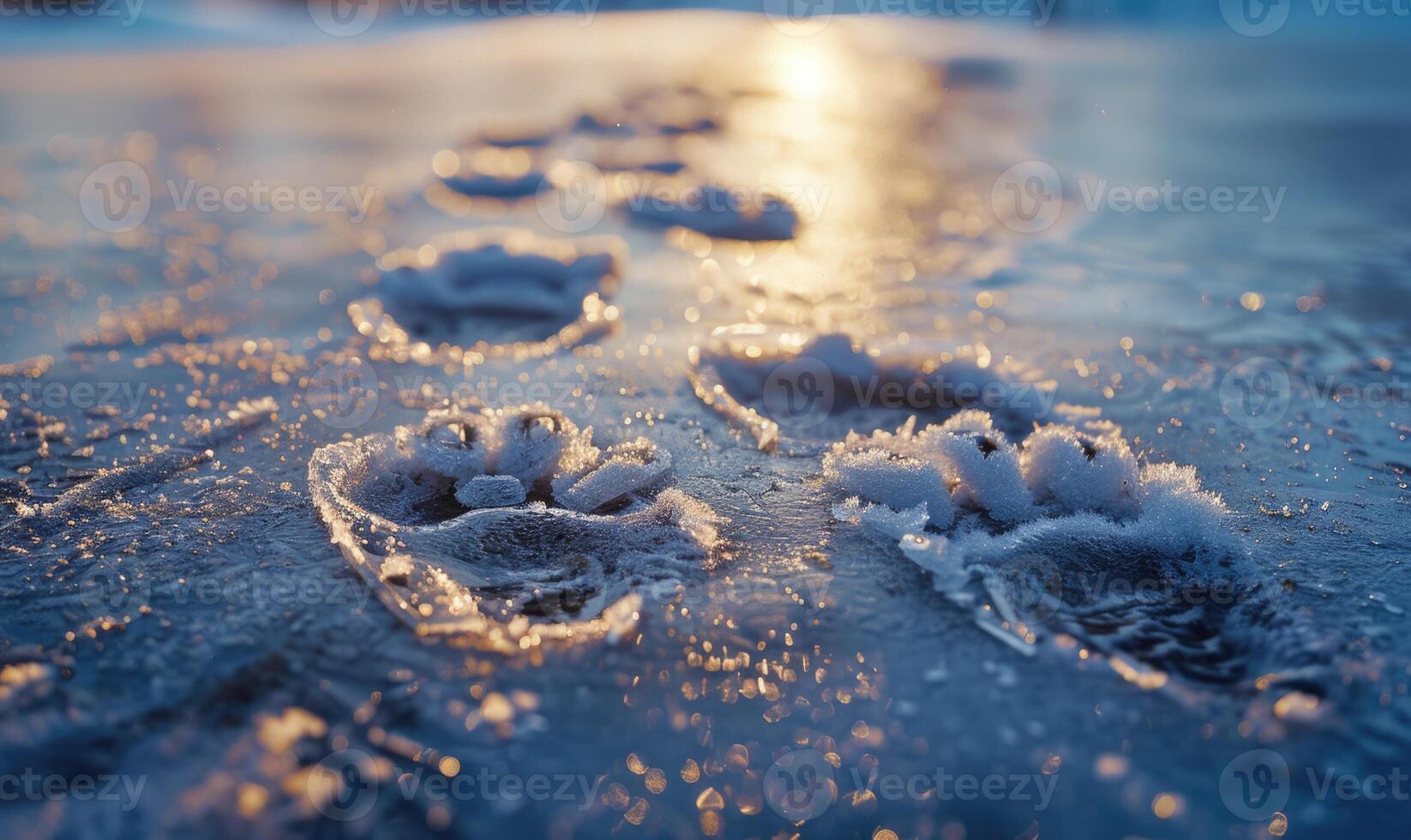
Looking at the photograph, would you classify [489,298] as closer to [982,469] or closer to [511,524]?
[511,524]

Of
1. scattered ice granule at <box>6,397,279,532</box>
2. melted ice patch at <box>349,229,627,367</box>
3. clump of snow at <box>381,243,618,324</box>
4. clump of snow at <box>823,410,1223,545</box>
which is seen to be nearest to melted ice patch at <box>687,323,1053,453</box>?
clump of snow at <box>823,410,1223,545</box>

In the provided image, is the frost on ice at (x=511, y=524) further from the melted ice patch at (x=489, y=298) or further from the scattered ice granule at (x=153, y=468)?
the melted ice patch at (x=489, y=298)

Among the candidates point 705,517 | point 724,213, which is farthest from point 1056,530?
point 724,213

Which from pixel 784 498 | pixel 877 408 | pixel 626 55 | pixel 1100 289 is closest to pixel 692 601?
pixel 784 498

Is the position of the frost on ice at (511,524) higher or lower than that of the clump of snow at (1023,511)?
lower

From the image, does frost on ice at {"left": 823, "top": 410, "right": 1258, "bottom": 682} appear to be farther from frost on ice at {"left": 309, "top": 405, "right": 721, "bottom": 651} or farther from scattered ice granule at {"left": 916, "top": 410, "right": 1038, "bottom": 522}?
frost on ice at {"left": 309, "top": 405, "right": 721, "bottom": 651}

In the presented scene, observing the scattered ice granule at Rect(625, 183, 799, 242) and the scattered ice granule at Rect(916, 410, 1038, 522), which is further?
the scattered ice granule at Rect(625, 183, 799, 242)

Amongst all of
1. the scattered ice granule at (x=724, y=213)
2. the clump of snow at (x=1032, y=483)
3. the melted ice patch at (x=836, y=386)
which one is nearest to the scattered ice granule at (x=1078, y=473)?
the clump of snow at (x=1032, y=483)
